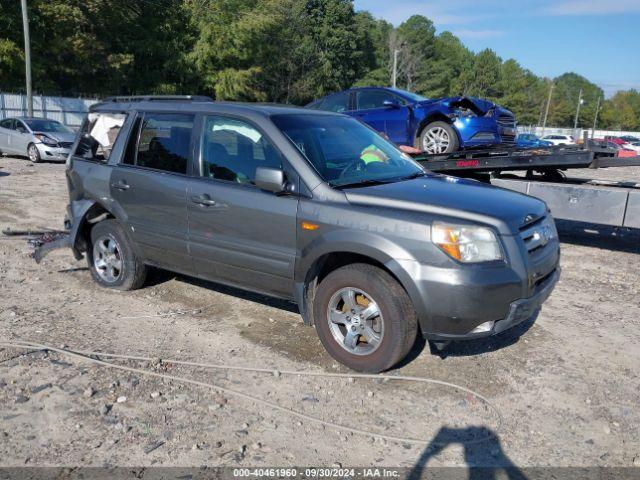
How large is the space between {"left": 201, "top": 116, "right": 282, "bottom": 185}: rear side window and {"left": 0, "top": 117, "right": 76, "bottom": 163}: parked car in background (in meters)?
14.5

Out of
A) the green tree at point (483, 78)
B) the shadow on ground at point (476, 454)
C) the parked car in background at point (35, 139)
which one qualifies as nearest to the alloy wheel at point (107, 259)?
the shadow on ground at point (476, 454)

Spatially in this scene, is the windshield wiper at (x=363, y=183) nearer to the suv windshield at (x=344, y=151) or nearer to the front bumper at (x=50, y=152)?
the suv windshield at (x=344, y=151)

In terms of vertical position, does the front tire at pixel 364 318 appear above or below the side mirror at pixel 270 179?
below

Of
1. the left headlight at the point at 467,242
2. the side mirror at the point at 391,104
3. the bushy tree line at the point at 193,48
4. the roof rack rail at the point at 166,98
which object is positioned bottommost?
the left headlight at the point at 467,242

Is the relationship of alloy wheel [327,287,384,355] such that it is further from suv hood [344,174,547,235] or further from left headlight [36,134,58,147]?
left headlight [36,134,58,147]

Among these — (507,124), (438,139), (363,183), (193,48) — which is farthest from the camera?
(193,48)

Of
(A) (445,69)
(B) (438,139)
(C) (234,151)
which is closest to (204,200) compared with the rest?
(C) (234,151)

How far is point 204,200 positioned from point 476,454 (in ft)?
9.36

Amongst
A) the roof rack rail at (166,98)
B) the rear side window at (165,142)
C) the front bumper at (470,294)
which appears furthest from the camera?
the roof rack rail at (166,98)

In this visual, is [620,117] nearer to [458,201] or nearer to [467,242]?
[458,201]

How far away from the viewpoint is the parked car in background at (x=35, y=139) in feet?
59.5

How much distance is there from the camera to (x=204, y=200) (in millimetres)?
4891

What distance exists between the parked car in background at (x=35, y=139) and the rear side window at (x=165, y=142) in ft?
44.8

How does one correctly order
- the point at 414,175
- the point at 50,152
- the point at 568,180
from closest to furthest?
the point at 414,175 < the point at 568,180 < the point at 50,152
